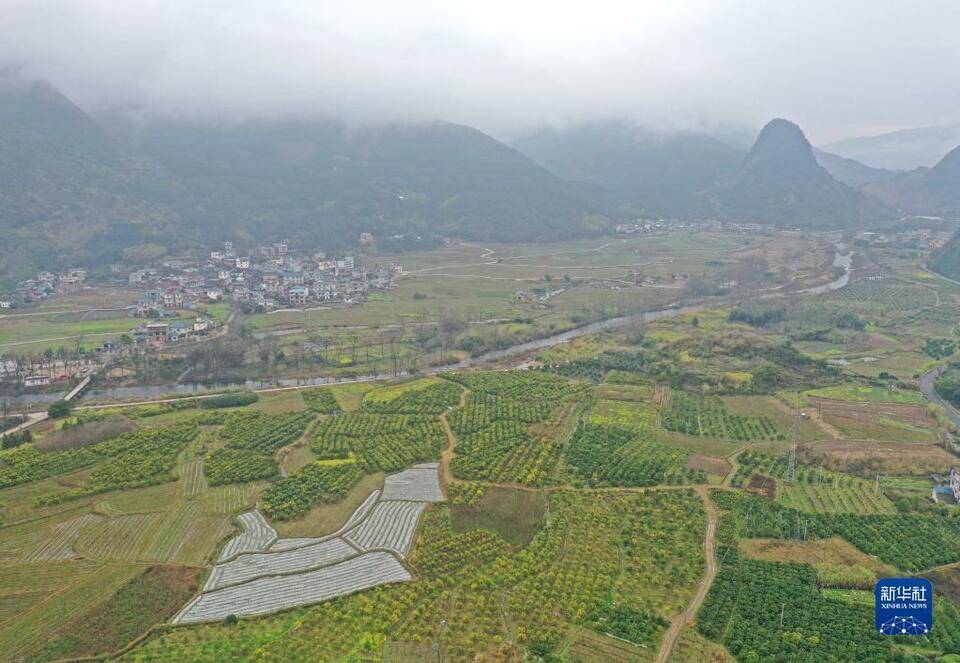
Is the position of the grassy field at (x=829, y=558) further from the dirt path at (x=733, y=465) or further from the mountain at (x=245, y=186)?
the mountain at (x=245, y=186)

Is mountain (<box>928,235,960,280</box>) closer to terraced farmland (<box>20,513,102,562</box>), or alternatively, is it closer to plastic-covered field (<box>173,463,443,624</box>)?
plastic-covered field (<box>173,463,443,624</box>)

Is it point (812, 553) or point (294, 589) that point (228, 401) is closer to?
point (294, 589)

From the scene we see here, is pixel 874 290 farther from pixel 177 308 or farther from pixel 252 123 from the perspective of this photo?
pixel 252 123

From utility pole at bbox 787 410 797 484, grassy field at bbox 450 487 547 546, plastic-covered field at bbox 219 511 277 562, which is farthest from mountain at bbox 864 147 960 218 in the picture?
plastic-covered field at bbox 219 511 277 562

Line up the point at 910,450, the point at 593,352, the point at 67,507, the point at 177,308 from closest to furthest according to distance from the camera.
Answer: the point at 67,507, the point at 910,450, the point at 593,352, the point at 177,308

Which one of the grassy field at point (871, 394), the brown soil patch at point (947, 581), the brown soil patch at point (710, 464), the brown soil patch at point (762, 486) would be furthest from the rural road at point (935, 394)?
the brown soil patch at point (947, 581)

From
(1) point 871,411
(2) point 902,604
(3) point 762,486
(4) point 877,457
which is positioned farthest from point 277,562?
(1) point 871,411

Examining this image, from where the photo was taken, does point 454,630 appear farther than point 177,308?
No

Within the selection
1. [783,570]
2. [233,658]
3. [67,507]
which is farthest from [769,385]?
[67,507]
